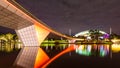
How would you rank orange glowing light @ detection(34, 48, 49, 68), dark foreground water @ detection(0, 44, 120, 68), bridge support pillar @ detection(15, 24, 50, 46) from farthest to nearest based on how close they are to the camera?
1. bridge support pillar @ detection(15, 24, 50, 46)
2. dark foreground water @ detection(0, 44, 120, 68)
3. orange glowing light @ detection(34, 48, 49, 68)

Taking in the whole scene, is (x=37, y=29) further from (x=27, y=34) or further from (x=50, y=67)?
(x=50, y=67)

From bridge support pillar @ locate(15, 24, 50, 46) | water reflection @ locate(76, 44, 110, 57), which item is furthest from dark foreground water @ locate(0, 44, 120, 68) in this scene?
bridge support pillar @ locate(15, 24, 50, 46)

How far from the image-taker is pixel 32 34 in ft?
177

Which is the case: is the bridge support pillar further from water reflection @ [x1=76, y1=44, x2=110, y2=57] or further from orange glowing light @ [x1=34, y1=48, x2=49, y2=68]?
orange glowing light @ [x1=34, y1=48, x2=49, y2=68]

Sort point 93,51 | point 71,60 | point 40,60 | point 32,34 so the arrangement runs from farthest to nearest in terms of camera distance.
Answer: point 32,34
point 93,51
point 71,60
point 40,60

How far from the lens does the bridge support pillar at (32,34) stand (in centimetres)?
5216

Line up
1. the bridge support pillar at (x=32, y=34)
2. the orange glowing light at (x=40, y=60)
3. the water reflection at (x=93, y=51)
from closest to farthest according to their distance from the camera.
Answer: the orange glowing light at (x=40, y=60) → the water reflection at (x=93, y=51) → the bridge support pillar at (x=32, y=34)

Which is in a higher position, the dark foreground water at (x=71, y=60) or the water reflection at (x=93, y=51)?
the water reflection at (x=93, y=51)

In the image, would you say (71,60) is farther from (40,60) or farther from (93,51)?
(93,51)

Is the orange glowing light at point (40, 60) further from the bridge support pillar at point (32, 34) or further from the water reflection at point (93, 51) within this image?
the bridge support pillar at point (32, 34)

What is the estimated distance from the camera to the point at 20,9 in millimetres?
30969

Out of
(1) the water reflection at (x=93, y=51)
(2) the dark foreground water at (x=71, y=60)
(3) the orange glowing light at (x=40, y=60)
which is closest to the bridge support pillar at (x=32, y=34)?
(1) the water reflection at (x=93, y=51)

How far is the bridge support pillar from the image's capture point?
52.2m

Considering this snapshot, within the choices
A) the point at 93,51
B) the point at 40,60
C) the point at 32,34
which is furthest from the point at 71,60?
the point at 32,34
